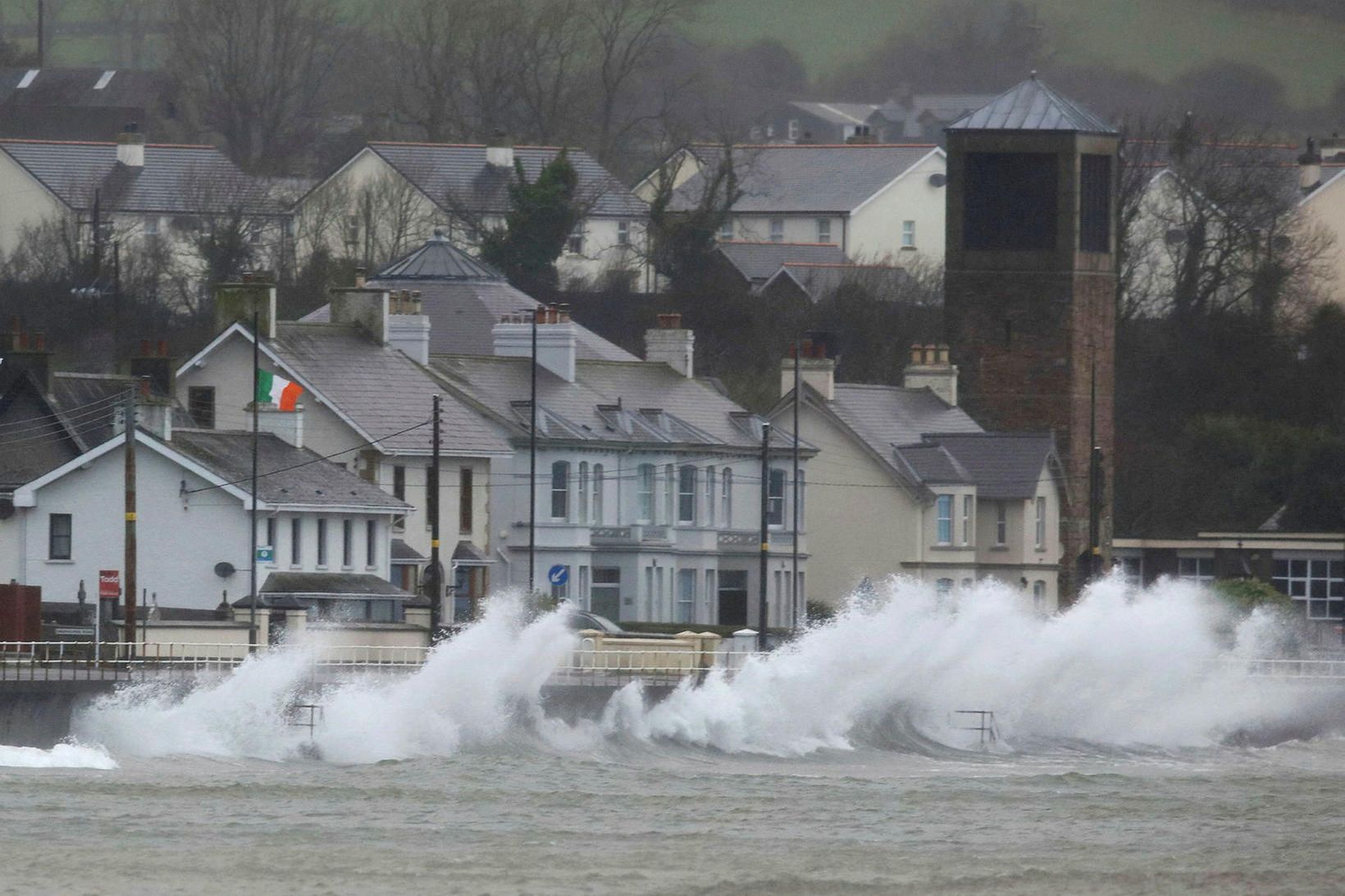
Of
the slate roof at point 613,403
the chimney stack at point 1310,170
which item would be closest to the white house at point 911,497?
the slate roof at point 613,403

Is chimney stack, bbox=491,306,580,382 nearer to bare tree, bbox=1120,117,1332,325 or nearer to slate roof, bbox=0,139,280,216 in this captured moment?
slate roof, bbox=0,139,280,216

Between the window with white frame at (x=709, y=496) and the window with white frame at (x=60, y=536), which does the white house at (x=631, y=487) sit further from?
the window with white frame at (x=60, y=536)

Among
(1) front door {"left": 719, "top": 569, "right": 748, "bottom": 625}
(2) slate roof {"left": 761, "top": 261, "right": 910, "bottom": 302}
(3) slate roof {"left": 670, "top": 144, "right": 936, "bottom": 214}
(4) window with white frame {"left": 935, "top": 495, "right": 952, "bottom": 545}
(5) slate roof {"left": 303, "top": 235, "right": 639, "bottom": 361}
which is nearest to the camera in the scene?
(1) front door {"left": 719, "top": 569, "right": 748, "bottom": 625}

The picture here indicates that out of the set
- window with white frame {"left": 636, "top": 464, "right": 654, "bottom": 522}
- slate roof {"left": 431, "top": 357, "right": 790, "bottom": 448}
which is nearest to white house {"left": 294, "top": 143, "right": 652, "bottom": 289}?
slate roof {"left": 431, "top": 357, "right": 790, "bottom": 448}

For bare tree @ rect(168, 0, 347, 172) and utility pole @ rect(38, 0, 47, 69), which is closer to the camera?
bare tree @ rect(168, 0, 347, 172)

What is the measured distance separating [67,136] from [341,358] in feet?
236

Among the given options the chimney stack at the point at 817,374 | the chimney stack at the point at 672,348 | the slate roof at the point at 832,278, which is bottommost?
the chimney stack at the point at 817,374

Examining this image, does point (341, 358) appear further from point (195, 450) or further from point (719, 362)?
point (719, 362)

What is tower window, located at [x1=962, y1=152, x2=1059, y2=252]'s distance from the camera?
115 m

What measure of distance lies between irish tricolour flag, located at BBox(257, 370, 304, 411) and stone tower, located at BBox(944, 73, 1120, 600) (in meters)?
31.0

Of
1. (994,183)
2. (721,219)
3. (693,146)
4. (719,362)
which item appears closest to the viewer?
(994,183)

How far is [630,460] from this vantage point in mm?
94438

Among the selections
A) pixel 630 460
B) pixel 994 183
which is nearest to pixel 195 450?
pixel 630 460

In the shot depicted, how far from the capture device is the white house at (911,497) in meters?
102
